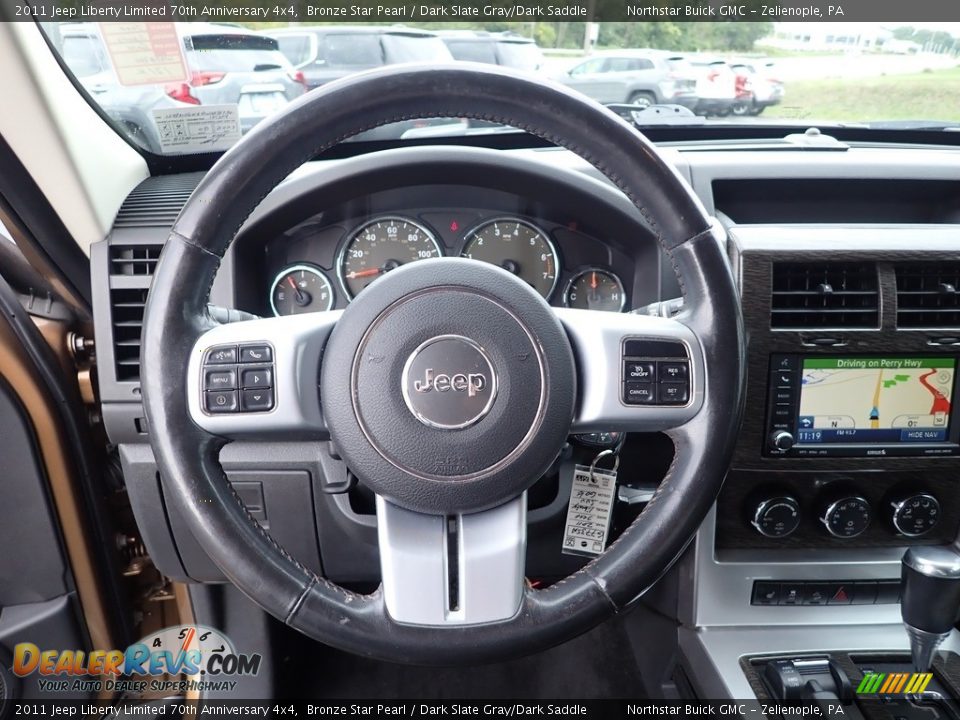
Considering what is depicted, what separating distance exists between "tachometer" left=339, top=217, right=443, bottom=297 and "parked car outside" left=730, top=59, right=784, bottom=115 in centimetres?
79

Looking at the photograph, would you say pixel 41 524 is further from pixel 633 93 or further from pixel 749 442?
pixel 633 93

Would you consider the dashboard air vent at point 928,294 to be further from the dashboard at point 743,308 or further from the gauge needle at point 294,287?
the gauge needle at point 294,287

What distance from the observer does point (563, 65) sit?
4.65ft

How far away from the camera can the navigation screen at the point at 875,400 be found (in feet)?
4.26

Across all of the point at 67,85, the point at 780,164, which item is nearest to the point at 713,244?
the point at 780,164

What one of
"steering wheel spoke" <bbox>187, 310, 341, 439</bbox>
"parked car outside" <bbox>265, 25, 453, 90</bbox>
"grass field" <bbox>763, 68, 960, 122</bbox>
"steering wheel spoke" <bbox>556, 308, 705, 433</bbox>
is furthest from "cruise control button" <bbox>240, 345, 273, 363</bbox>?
"grass field" <bbox>763, 68, 960, 122</bbox>

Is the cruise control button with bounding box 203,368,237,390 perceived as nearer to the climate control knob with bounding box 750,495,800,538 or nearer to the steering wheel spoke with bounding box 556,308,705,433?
the steering wheel spoke with bounding box 556,308,705,433

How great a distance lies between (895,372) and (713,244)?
63 centimetres

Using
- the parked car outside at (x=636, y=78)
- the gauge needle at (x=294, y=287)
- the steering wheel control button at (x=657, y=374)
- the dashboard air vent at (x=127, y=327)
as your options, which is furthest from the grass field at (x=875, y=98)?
the dashboard air vent at (x=127, y=327)

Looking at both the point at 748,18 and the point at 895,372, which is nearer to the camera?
the point at 895,372

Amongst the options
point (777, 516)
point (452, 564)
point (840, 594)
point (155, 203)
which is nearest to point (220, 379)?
point (452, 564)

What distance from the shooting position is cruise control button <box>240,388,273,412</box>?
2.93ft

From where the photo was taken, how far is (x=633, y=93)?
1.60 m

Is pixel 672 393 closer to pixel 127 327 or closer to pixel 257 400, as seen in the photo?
pixel 257 400
